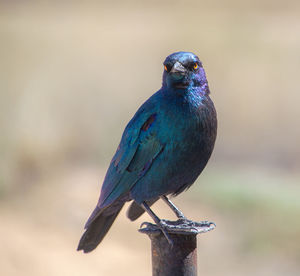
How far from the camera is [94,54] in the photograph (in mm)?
17734

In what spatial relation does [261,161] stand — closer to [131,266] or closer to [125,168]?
[131,266]

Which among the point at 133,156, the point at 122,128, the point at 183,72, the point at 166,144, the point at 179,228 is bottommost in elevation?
the point at 122,128

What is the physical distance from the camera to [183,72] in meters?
5.25

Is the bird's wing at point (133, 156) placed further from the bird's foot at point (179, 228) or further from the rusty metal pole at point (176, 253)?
the rusty metal pole at point (176, 253)

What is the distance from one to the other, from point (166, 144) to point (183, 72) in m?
0.52

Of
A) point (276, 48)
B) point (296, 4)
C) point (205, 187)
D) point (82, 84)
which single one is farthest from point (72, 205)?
point (296, 4)

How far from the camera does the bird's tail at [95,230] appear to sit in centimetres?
565

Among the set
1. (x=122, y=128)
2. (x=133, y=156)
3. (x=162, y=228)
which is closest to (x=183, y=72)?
(x=133, y=156)

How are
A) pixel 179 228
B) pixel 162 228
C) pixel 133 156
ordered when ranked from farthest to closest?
1. pixel 133 156
2. pixel 162 228
3. pixel 179 228

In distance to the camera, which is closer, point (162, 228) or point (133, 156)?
point (162, 228)

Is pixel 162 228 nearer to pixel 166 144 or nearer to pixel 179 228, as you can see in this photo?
pixel 179 228

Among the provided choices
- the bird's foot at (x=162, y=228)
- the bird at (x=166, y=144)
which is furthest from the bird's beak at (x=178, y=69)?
the bird's foot at (x=162, y=228)

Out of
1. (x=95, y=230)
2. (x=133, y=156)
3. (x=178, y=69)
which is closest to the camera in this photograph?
(x=178, y=69)

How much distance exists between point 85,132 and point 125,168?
8.47m
